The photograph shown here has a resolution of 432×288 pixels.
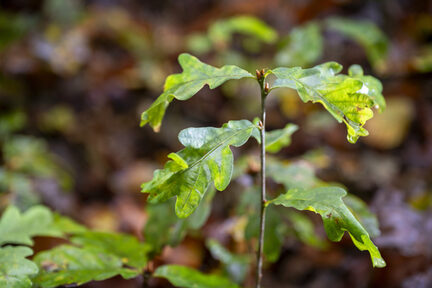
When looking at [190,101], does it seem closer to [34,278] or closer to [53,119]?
[53,119]

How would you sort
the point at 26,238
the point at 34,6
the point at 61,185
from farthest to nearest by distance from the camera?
1. the point at 34,6
2. the point at 61,185
3. the point at 26,238

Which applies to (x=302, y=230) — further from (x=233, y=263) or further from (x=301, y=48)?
(x=301, y=48)

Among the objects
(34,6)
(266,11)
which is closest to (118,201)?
(266,11)

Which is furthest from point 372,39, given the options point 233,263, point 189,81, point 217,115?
point 189,81

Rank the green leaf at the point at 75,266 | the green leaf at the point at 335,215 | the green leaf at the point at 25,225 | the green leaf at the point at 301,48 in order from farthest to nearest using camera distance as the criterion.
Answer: the green leaf at the point at 301,48
the green leaf at the point at 25,225
the green leaf at the point at 75,266
the green leaf at the point at 335,215

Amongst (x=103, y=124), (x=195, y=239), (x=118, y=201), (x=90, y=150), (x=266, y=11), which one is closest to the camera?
(x=195, y=239)

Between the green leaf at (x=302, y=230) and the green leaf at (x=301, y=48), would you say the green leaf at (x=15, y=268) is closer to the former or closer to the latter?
the green leaf at (x=302, y=230)

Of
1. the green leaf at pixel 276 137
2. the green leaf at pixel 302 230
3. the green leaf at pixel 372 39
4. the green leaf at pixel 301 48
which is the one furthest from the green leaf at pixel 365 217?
the green leaf at pixel 372 39
